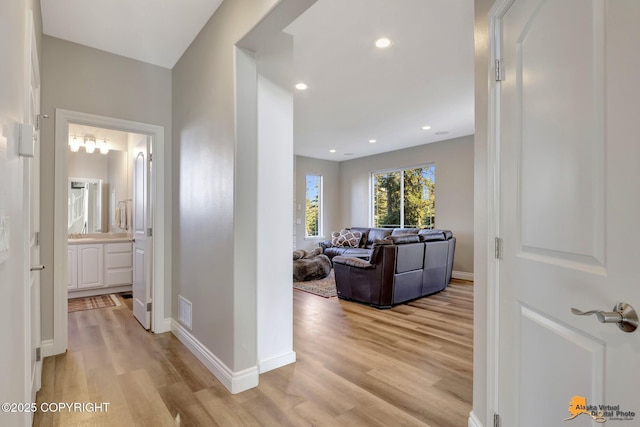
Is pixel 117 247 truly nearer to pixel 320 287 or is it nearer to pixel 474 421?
pixel 320 287

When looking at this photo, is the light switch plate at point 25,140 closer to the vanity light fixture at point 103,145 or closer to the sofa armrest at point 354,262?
the sofa armrest at point 354,262

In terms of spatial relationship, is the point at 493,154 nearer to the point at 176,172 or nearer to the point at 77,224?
the point at 176,172

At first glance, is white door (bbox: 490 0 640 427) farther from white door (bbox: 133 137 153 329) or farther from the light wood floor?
white door (bbox: 133 137 153 329)

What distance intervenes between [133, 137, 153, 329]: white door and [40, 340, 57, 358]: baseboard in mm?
750

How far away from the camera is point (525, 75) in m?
1.19

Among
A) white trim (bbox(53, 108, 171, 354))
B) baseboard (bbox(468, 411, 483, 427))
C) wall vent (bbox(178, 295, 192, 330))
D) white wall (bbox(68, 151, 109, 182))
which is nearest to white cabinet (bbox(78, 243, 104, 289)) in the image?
white wall (bbox(68, 151, 109, 182))

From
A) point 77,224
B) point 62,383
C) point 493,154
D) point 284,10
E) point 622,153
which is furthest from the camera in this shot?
point 77,224

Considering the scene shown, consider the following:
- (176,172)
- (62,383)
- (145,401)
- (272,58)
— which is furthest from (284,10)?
(62,383)

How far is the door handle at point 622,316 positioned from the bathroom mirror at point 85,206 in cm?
637

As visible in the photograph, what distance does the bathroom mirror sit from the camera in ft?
17.0

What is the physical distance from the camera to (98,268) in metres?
4.69

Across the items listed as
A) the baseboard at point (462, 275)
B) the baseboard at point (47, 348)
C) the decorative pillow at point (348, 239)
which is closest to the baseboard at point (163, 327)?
the baseboard at point (47, 348)

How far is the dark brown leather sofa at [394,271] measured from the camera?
13.3 ft

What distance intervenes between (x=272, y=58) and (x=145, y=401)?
2516mm
